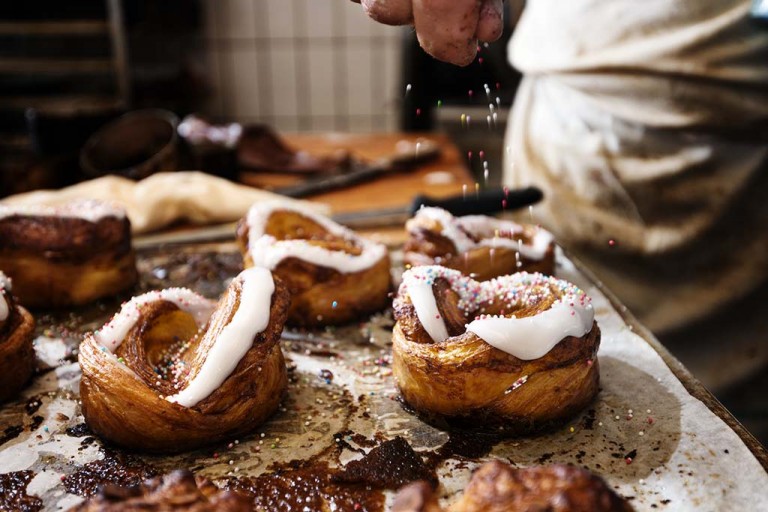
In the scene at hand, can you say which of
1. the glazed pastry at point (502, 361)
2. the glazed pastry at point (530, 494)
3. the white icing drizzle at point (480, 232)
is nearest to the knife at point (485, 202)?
the white icing drizzle at point (480, 232)

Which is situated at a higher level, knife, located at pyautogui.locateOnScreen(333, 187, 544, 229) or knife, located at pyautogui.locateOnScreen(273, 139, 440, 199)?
knife, located at pyautogui.locateOnScreen(333, 187, 544, 229)

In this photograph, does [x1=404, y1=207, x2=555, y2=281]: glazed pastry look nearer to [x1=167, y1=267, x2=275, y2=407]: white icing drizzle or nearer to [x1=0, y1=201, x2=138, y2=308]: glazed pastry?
[x1=167, y1=267, x2=275, y2=407]: white icing drizzle

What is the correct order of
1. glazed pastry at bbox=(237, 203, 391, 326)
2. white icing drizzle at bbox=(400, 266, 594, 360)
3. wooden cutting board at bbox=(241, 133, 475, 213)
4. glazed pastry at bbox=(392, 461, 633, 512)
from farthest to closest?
wooden cutting board at bbox=(241, 133, 475, 213) → glazed pastry at bbox=(237, 203, 391, 326) → white icing drizzle at bbox=(400, 266, 594, 360) → glazed pastry at bbox=(392, 461, 633, 512)

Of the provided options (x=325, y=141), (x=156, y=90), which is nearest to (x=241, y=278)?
(x=325, y=141)

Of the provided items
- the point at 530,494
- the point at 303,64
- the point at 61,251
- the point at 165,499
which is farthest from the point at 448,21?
the point at 303,64

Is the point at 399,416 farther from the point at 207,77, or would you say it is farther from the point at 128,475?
the point at 207,77

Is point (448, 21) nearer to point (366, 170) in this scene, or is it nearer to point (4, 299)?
point (4, 299)

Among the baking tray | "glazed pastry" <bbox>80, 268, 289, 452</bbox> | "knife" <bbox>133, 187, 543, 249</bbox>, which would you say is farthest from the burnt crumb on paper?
"knife" <bbox>133, 187, 543, 249</bbox>
